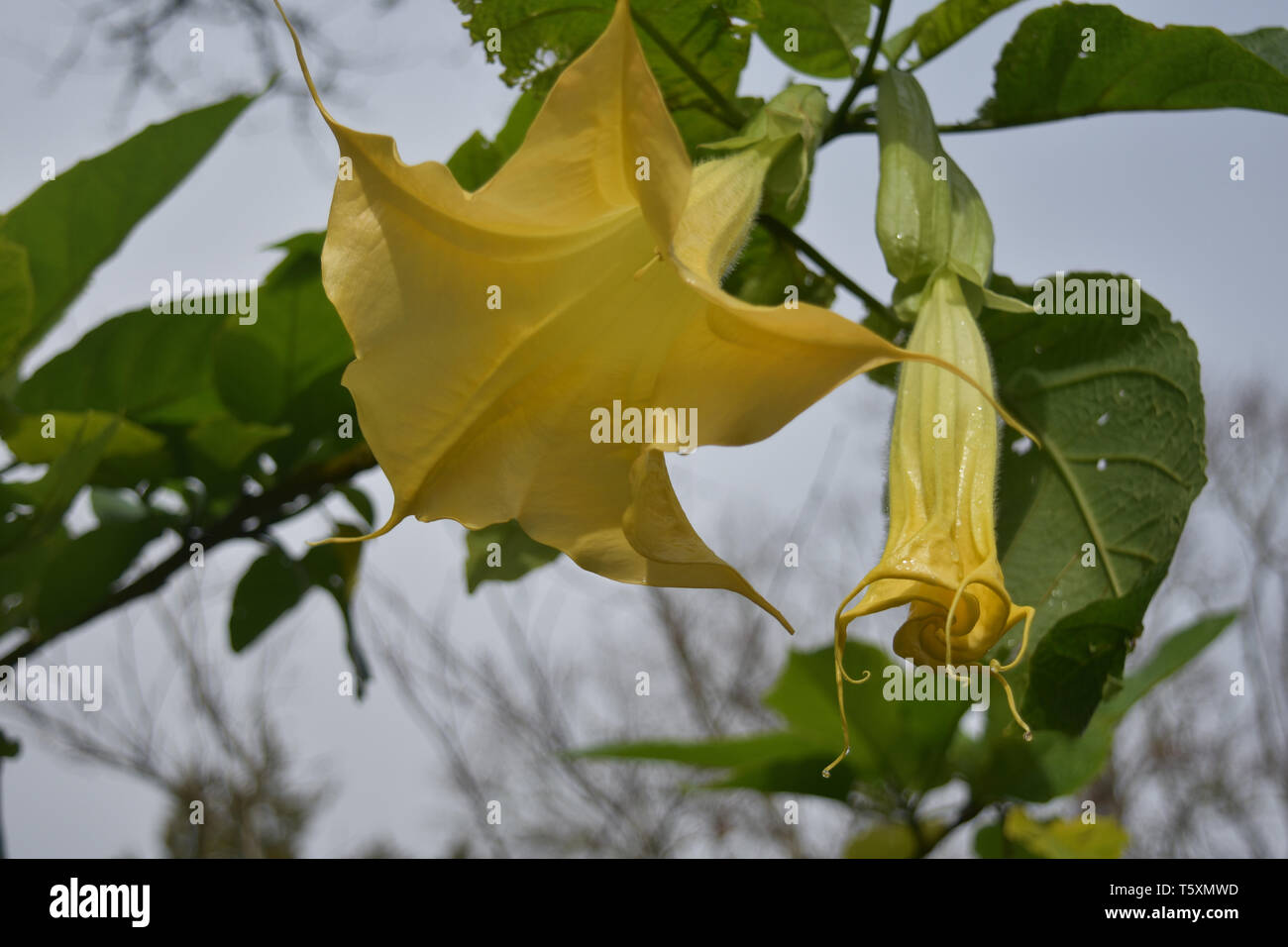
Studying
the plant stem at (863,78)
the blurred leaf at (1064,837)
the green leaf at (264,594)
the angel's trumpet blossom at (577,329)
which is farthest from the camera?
the blurred leaf at (1064,837)

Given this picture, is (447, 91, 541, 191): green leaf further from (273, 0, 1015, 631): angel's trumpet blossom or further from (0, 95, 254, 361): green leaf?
(273, 0, 1015, 631): angel's trumpet blossom

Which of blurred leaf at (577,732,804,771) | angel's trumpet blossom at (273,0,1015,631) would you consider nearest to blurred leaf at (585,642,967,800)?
blurred leaf at (577,732,804,771)

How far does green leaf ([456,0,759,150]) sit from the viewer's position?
0.69 m

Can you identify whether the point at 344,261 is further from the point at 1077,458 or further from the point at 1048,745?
the point at 1048,745

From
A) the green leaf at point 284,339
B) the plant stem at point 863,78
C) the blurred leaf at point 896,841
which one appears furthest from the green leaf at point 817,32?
the blurred leaf at point 896,841

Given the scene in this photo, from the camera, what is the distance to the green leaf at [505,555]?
85cm

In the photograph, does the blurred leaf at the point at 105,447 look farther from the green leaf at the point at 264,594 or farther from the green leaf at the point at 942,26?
the green leaf at the point at 942,26

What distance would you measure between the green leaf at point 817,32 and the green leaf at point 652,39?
1.8 inches

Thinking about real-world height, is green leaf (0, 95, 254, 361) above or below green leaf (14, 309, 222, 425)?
above

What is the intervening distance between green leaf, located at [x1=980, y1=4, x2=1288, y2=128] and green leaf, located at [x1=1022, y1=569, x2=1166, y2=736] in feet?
1.12

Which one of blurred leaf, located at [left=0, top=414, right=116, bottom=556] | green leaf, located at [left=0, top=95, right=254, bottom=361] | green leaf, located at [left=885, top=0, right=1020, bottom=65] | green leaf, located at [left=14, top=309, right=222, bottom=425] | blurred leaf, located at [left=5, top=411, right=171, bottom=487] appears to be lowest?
blurred leaf, located at [left=0, top=414, right=116, bottom=556]

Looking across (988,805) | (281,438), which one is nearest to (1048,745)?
(988,805)

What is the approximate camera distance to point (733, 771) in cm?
110

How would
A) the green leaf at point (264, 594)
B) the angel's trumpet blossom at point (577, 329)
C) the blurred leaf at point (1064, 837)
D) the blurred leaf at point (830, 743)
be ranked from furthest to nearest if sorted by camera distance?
the blurred leaf at point (1064, 837)
the blurred leaf at point (830, 743)
the green leaf at point (264, 594)
the angel's trumpet blossom at point (577, 329)
